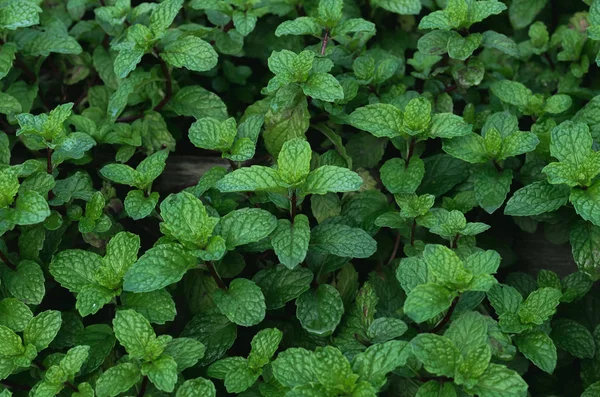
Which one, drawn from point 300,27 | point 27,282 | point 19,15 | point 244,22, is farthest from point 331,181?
point 19,15

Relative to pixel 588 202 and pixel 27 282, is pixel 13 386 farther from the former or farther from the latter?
pixel 588 202

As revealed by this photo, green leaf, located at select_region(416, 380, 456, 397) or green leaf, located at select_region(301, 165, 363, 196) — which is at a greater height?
green leaf, located at select_region(301, 165, 363, 196)

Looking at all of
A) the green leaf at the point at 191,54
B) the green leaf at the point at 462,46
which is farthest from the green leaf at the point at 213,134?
the green leaf at the point at 462,46

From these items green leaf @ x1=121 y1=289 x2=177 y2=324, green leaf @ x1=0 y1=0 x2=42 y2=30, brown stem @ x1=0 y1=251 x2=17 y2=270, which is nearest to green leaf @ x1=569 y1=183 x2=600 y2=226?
green leaf @ x1=121 y1=289 x2=177 y2=324

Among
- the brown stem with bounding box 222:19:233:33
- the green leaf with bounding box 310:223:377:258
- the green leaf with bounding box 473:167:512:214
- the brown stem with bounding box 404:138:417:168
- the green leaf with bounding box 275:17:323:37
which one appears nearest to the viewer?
the green leaf with bounding box 310:223:377:258

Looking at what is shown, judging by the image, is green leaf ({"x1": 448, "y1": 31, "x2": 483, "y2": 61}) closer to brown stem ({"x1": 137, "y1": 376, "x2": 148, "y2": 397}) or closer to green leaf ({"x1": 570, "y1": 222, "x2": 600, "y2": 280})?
green leaf ({"x1": 570, "y1": 222, "x2": 600, "y2": 280})
